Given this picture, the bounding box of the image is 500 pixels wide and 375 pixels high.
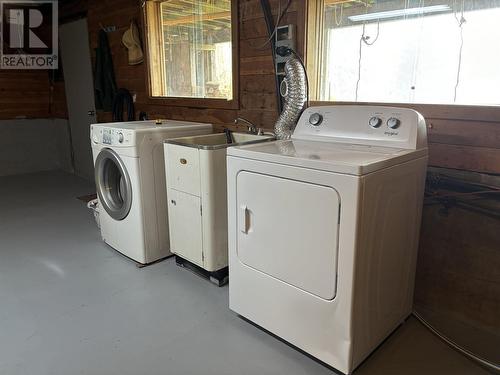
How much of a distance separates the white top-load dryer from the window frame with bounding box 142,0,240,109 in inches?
41.0

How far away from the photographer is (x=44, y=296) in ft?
7.66

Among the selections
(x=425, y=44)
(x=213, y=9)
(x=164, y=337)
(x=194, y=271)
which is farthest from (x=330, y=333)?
(x=213, y=9)

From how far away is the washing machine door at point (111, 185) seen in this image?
272 centimetres

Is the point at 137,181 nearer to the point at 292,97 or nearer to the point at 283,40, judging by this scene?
the point at 292,97

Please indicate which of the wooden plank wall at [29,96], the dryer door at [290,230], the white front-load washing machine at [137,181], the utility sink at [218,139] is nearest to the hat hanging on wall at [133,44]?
the white front-load washing machine at [137,181]

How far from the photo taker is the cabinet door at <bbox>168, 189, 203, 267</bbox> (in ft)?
7.91

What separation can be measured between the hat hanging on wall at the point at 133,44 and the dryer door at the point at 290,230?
243 cm

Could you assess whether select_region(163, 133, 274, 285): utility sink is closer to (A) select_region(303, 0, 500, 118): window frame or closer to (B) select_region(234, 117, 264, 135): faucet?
(B) select_region(234, 117, 264, 135): faucet

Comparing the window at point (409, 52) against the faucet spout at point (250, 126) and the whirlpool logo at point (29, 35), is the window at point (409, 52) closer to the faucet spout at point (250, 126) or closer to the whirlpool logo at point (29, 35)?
the faucet spout at point (250, 126)

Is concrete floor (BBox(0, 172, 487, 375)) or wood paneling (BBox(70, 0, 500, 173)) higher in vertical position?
wood paneling (BBox(70, 0, 500, 173))

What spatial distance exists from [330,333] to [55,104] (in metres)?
5.53

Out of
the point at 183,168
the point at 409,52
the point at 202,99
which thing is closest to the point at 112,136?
the point at 183,168

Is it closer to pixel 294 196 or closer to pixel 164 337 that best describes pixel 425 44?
pixel 294 196

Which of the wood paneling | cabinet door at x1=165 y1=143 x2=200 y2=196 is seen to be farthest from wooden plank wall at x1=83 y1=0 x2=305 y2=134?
cabinet door at x1=165 y1=143 x2=200 y2=196
